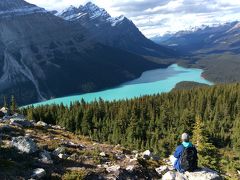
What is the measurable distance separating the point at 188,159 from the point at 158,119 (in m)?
133

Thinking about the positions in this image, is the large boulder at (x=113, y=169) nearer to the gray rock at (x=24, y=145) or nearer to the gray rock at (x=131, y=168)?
the gray rock at (x=131, y=168)

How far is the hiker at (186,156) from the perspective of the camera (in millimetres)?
23516

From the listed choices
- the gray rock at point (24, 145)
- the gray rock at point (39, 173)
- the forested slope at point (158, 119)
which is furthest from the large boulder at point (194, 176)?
the forested slope at point (158, 119)

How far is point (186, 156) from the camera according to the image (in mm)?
23484

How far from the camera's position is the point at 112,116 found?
6284 inches

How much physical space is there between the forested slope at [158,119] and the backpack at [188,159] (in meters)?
85.6

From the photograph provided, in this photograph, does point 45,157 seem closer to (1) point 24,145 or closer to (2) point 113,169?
(1) point 24,145

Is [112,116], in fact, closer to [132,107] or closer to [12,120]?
[132,107]

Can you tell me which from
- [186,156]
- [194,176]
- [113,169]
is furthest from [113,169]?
[194,176]

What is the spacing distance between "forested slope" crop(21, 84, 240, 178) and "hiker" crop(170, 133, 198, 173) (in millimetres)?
85496

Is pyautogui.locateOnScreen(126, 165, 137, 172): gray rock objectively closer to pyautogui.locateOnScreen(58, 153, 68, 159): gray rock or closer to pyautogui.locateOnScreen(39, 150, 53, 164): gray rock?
pyautogui.locateOnScreen(58, 153, 68, 159): gray rock

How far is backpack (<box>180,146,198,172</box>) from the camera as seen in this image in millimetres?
23531

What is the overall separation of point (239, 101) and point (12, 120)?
504 feet

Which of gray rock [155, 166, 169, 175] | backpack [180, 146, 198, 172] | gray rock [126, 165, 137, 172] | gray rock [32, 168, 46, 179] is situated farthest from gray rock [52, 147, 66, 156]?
backpack [180, 146, 198, 172]
